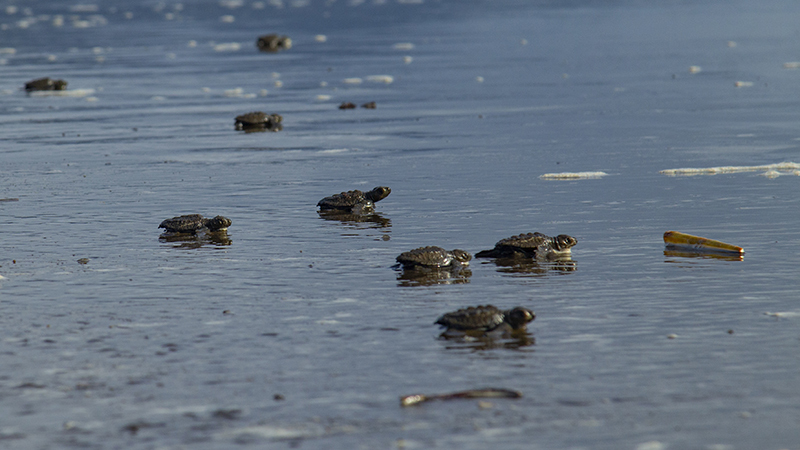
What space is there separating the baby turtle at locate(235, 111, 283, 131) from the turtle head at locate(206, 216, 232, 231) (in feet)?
35.1

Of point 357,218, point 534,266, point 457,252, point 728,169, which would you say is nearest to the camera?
point 457,252

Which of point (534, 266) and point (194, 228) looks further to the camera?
point (194, 228)

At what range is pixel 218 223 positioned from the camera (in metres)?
13.2

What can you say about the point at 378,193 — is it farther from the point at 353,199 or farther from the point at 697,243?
the point at 697,243

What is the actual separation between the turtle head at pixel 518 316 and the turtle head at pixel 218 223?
5.46 m

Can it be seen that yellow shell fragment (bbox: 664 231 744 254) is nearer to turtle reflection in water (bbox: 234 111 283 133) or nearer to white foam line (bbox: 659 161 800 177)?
white foam line (bbox: 659 161 800 177)

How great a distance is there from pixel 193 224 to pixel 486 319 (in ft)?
18.3

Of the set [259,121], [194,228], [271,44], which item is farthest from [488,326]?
[271,44]

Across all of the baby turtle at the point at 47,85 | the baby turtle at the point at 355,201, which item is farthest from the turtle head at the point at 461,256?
the baby turtle at the point at 47,85

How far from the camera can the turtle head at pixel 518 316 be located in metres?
8.73

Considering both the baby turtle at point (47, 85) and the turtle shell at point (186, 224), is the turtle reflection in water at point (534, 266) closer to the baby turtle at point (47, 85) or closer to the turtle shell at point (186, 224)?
the turtle shell at point (186, 224)

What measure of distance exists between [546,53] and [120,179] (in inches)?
980

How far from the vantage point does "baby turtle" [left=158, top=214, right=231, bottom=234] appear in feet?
42.9

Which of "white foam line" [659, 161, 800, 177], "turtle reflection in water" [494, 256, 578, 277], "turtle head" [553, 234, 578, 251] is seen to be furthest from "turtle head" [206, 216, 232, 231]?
"white foam line" [659, 161, 800, 177]
